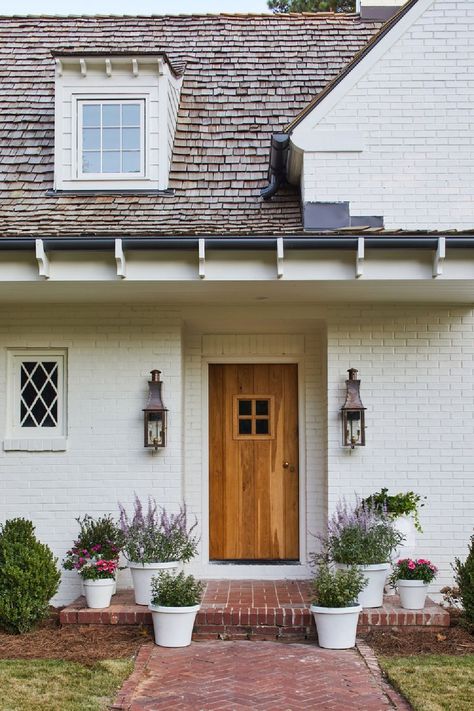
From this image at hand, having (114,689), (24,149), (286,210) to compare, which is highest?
(24,149)

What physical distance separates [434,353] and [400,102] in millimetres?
2674

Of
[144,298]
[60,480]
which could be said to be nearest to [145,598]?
[60,480]

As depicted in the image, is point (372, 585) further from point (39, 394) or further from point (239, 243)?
point (39, 394)

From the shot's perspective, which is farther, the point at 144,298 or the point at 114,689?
the point at 144,298

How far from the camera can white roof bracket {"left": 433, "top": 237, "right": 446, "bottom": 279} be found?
7.27 m

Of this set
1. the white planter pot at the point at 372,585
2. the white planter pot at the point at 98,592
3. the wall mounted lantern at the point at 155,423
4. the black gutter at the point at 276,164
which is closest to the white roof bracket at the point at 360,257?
the black gutter at the point at 276,164

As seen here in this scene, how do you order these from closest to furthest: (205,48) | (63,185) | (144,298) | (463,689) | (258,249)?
(463,689) < (258,249) < (144,298) < (63,185) < (205,48)

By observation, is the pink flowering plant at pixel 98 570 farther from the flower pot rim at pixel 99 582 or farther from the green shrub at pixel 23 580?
the green shrub at pixel 23 580

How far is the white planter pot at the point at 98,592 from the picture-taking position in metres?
7.71

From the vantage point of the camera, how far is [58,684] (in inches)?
239

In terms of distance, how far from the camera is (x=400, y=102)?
350 inches

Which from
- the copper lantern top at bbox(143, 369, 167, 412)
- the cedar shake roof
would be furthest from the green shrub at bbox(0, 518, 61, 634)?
the cedar shake roof

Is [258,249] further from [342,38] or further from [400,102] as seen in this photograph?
[342,38]

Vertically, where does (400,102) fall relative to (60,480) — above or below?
above
